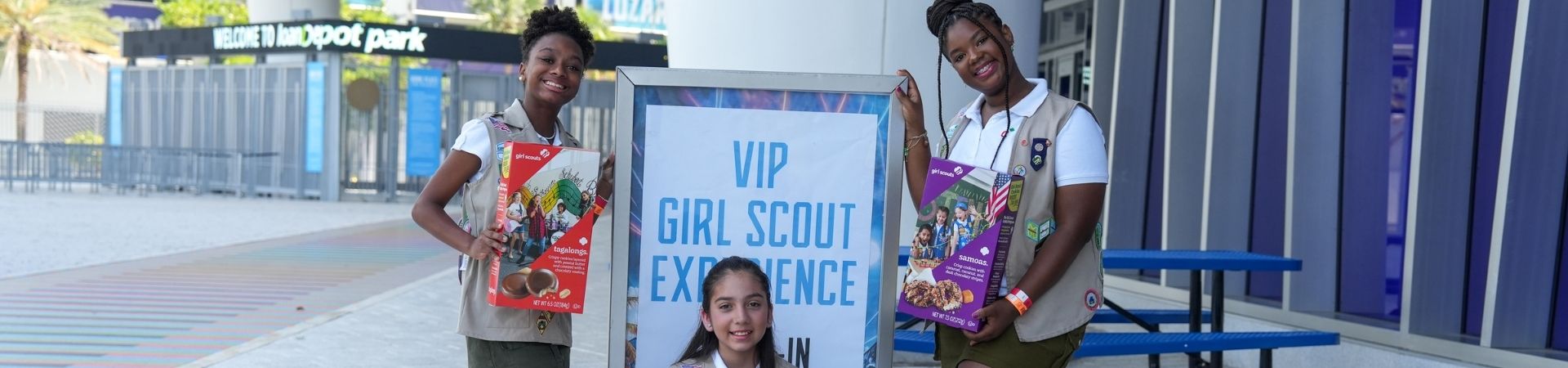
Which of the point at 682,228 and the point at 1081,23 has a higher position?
the point at 1081,23

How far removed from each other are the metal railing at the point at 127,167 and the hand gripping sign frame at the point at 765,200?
77.1 ft

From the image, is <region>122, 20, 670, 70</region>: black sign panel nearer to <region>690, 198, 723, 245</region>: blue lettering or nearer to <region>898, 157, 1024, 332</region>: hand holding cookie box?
<region>690, 198, 723, 245</region>: blue lettering

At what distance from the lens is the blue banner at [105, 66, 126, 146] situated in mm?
27766

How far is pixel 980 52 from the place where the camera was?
2.89 m

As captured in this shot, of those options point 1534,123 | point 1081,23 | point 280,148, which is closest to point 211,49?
point 280,148

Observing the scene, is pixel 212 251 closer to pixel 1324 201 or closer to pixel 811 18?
pixel 811 18

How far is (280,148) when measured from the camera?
24.6 meters

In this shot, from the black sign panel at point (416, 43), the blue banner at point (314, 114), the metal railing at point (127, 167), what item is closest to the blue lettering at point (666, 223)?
the black sign panel at point (416, 43)

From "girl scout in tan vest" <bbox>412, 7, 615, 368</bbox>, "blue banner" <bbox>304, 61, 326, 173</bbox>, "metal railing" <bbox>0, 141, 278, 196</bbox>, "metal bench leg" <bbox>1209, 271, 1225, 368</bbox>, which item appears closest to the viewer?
"girl scout in tan vest" <bbox>412, 7, 615, 368</bbox>

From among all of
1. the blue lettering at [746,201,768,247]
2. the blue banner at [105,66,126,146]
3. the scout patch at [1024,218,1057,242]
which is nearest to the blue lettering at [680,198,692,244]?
the blue lettering at [746,201,768,247]

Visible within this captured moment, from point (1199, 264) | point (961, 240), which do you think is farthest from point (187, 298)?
point (961, 240)

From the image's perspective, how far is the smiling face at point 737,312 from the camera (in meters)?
2.82

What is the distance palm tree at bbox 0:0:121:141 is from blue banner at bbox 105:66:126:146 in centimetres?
1471

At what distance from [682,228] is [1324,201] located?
546 cm
